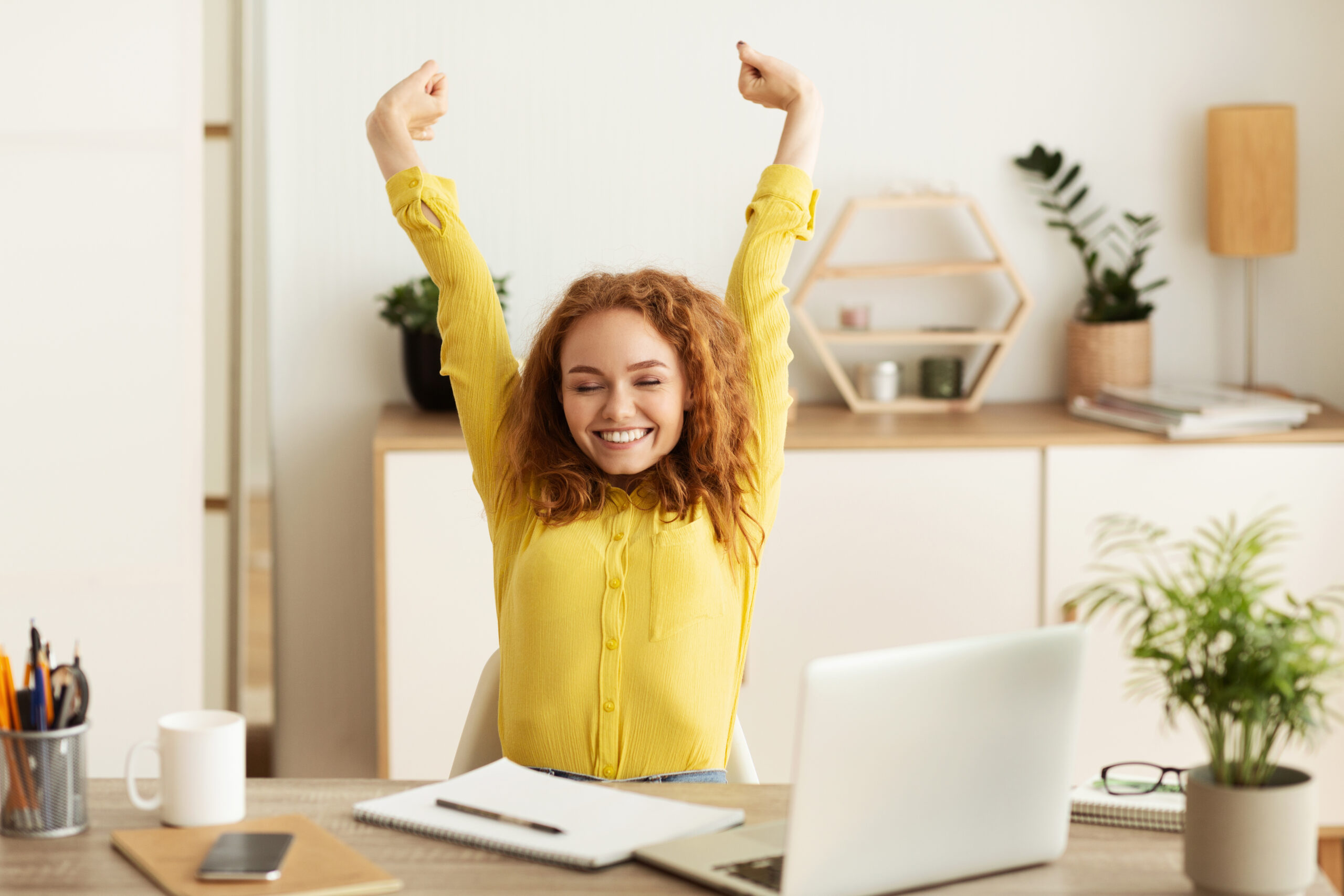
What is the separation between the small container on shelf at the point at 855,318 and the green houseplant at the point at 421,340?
0.74 m

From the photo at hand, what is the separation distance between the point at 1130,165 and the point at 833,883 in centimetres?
247

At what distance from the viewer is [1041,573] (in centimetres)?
286

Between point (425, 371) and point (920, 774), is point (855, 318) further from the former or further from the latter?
point (920, 774)

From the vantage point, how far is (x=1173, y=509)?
2.83 m

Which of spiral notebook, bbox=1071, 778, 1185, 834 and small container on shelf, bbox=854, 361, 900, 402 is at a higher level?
small container on shelf, bbox=854, 361, 900, 402

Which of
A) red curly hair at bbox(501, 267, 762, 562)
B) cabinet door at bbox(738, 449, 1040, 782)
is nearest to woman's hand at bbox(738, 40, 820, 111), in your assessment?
red curly hair at bbox(501, 267, 762, 562)

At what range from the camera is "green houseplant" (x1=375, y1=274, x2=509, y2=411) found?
294cm

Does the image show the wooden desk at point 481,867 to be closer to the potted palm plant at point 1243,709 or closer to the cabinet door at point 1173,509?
the potted palm plant at point 1243,709

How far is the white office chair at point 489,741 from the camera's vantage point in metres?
1.77

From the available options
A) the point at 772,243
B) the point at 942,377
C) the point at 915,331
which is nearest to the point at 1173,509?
the point at 942,377

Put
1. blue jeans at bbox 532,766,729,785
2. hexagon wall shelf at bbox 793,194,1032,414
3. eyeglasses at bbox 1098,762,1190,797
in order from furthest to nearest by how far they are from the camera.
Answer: hexagon wall shelf at bbox 793,194,1032,414 < blue jeans at bbox 532,766,729,785 < eyeglasses at bbox 1098,762,1190,797

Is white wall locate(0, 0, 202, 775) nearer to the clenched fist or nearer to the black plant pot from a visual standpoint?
the black plant pot

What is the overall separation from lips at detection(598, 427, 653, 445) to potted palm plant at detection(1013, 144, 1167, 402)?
1763mm

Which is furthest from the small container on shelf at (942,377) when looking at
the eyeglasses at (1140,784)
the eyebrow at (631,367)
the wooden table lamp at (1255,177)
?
the eyeglasses at (1140,784)
